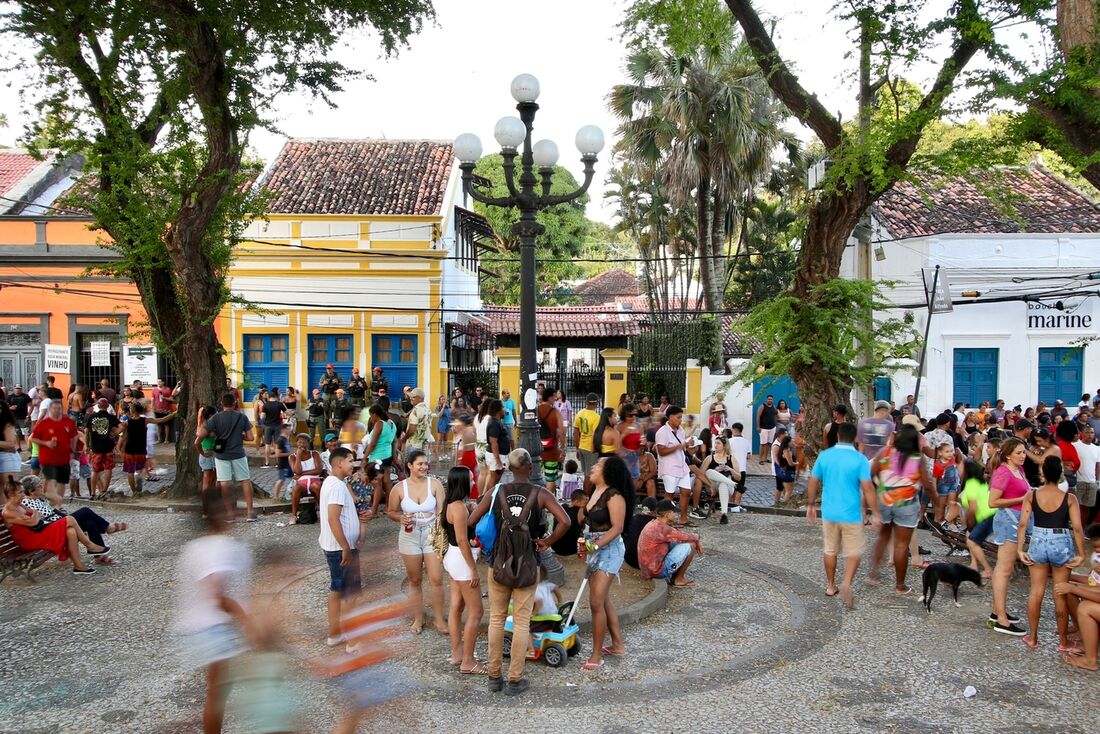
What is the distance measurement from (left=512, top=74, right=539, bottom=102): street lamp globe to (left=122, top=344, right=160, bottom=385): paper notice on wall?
15175mm

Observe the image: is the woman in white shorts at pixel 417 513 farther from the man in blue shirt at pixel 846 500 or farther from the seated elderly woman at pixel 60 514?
the seated elderly woman at pixel 60 514

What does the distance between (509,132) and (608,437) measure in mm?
3647

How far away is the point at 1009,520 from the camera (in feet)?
24.5

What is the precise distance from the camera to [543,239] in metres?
41.1

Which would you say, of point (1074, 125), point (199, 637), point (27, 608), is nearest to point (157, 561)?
point (27, 608)

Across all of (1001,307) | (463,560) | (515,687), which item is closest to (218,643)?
(463,560)

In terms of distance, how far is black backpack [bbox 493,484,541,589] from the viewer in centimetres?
581

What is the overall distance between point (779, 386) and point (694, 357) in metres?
2.25

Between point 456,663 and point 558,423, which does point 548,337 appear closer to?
point 558,423

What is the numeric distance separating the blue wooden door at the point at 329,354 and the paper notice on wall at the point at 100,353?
16.3 ft

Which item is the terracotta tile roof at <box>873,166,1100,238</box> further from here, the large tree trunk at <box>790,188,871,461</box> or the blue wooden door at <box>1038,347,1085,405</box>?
the large tree trunk at <box>790,188,871,461</box>

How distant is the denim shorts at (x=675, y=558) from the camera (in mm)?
8633

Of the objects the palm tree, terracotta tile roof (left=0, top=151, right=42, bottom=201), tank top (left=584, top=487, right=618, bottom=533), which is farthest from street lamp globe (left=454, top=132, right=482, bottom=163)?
terracotta tile roof (left=0, top=151, right=42, bottom=201)

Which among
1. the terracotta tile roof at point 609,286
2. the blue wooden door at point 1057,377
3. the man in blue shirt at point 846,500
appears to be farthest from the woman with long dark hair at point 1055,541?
the terracotta tile roof at point 609,286
